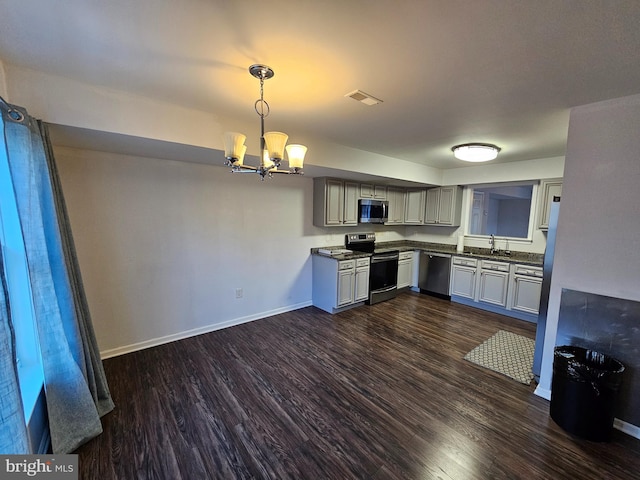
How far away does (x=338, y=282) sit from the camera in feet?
13.5

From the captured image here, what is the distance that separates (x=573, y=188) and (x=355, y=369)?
101 inches

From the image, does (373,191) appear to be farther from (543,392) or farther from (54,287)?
(54,287)

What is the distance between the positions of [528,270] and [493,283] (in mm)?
533

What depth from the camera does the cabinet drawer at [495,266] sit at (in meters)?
4.25

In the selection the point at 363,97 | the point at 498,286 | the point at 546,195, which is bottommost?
the point at 498,286

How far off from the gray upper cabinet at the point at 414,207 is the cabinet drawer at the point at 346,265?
2138 millimetres

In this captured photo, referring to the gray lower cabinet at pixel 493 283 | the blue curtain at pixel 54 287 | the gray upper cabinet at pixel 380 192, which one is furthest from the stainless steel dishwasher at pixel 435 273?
the blue curtain at pixel 54 287

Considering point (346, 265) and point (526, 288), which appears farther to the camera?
point (346, 265)

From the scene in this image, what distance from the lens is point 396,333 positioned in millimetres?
3564

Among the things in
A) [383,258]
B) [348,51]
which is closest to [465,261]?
[383,258]

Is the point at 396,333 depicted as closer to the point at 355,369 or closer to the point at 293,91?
the point at 355,369

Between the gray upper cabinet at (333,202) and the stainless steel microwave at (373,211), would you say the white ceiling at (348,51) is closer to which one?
the gray upper cabinet at (333,202)

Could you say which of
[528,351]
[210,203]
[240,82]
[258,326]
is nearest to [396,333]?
[528,351]

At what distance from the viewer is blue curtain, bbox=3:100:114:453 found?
62.3 inches
